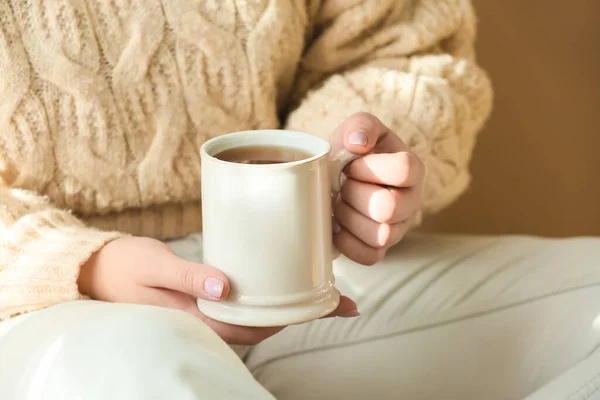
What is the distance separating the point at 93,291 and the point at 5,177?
17cm

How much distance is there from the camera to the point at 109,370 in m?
0.42

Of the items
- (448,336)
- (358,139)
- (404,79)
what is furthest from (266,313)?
(404,79)

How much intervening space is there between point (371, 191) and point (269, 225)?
10cm

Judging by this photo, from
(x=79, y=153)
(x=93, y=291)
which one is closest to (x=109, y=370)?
(x=93, y=291)

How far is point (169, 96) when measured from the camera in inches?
29.8

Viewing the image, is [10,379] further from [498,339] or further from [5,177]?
[498,339]

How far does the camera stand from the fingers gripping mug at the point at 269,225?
485 millimetres

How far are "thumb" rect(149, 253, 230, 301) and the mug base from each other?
1 centimetres

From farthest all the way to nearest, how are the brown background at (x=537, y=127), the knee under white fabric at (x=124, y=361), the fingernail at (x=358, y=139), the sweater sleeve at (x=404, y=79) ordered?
the brown background at (x=537, y=127) < the sweater sleeve at (x=404, y=79) < the fingernail at (x=358, y=139) < the knee under white fabric at (x=124, y=361)

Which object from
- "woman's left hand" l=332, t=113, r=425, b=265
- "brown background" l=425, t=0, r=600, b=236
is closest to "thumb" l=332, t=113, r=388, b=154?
"woman's left hand" l=332, t=113, r=425, b=265

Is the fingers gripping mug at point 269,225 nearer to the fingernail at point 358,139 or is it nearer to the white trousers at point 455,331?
the fingernail at point 358,139

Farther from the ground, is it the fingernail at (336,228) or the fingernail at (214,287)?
the fingernail at (336,228)

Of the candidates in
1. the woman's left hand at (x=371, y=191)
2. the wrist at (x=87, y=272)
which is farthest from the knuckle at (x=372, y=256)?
the wrist at (x=87, y=272)

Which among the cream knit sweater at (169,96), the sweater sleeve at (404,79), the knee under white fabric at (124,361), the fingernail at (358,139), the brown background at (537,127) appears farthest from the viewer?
the brown background at (537,127)
